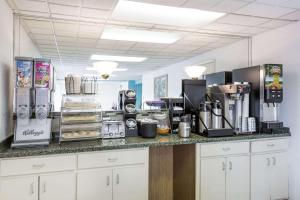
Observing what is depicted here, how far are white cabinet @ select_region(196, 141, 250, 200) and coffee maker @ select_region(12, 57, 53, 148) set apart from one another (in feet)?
5.44

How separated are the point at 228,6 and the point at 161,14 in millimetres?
832

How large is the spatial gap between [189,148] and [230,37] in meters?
2.25

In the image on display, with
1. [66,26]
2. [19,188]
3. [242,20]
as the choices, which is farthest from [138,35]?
[19,188]

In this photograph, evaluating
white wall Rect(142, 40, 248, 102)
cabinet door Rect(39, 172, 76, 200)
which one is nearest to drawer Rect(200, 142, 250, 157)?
cabinet door Rect(39, 172, 76, 200)

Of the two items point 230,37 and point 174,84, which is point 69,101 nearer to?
point 230,37

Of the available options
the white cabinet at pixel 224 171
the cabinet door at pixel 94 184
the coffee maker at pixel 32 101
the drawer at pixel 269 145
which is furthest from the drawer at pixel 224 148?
the coffee maker at pixel 32 101

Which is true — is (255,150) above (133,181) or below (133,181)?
above

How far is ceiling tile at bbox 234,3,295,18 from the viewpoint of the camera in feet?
8.34

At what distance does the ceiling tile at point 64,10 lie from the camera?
8.54 ft

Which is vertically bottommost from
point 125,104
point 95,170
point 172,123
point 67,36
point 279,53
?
point 95,170

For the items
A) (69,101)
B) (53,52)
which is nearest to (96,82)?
(69,101)

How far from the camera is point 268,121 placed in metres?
2.94

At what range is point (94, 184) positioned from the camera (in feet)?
7.20

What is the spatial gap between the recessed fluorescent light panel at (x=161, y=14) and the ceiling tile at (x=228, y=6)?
0.20m
